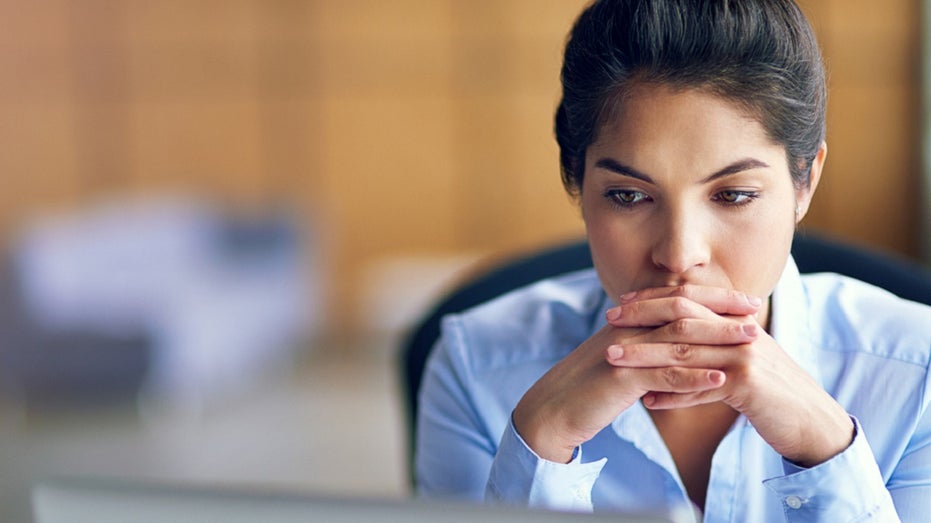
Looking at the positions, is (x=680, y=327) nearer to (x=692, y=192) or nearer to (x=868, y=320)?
(x=692, y=192)

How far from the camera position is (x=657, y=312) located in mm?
759

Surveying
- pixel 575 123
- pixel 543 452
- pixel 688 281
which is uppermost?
pixel 575 123

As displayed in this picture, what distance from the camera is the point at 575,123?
2.74 feet

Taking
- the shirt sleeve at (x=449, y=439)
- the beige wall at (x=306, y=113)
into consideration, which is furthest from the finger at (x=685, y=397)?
the beige wall at (x=306, y=113)

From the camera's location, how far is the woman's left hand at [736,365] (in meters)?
0.75

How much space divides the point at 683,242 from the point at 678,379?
10 cm

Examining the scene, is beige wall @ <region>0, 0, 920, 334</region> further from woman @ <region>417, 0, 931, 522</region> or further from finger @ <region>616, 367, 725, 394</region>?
finger @ <region>616, 367, 725, 394</region>

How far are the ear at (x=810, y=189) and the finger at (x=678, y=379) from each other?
5.8 inches

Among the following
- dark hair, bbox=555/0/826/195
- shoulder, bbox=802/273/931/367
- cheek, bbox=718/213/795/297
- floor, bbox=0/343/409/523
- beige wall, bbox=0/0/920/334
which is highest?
dark hair, bbox=555/0/826/195

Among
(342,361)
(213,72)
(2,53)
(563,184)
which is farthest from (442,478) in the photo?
(2,53)

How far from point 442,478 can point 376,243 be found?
13.1 ft

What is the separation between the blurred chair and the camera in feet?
3.78

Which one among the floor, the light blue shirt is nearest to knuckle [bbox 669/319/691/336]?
the light blue shirt

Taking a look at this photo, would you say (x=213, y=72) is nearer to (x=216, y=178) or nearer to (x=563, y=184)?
(x=216, y=178)
